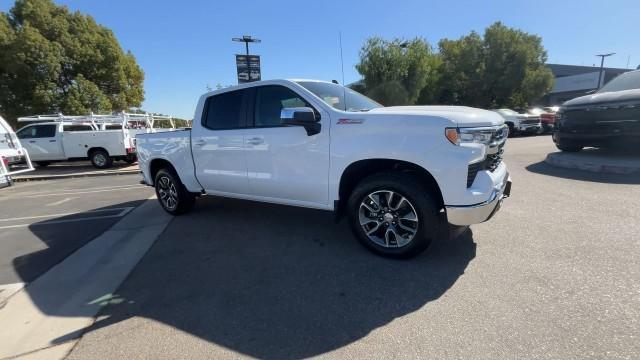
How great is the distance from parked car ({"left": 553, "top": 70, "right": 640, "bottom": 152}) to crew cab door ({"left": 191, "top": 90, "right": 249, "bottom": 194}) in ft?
23.5

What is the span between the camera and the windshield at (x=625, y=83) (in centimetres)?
691

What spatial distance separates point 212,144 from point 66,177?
9.90 metres

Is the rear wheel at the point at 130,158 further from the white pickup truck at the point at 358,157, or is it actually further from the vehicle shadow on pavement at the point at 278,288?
the vehicle shadow on pavement at the point at 278,288

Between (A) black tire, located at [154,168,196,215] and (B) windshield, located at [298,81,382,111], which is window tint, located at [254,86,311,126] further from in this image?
(A) black tire, located at [154,168,196,215]

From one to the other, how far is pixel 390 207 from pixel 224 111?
2665 millimetres

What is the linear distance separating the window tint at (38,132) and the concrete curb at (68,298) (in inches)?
434

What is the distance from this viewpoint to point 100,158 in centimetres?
1212

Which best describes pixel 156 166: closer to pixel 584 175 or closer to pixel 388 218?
pixel 388 218

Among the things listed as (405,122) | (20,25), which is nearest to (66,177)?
(405,122)

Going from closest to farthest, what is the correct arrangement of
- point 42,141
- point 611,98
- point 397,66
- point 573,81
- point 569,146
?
point 611,98 → point 569,146 → point 42,141 → point 397,66 → point 573,81

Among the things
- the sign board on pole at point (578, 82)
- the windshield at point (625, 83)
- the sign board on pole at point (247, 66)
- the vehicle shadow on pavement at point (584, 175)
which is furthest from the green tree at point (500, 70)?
the vehicle shadow on pavement at point (584, 175)

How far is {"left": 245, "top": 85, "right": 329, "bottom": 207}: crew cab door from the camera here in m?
3.43

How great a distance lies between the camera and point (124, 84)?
A: 78.1 ft

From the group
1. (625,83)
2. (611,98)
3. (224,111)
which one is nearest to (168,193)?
(224,111)
